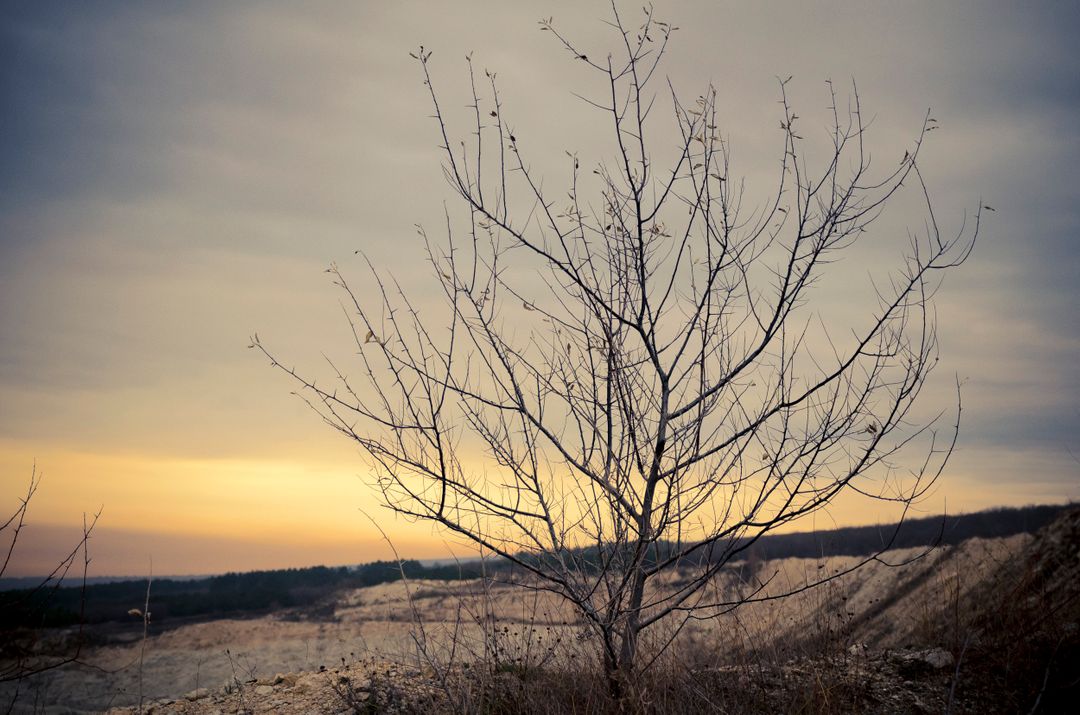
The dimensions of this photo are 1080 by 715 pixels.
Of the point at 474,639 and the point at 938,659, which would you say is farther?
the point at 938,659

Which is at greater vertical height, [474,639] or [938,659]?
[474,639]

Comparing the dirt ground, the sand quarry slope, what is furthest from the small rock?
the dirt ground

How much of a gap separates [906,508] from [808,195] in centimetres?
181

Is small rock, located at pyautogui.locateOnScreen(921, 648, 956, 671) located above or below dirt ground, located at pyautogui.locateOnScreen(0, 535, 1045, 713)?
below

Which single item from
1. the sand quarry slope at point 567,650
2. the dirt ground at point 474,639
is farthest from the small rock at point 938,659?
the dirt ground at point 474,639

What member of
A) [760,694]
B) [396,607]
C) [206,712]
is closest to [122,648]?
[206,712]

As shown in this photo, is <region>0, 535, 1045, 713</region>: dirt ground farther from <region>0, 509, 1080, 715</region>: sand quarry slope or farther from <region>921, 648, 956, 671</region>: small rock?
<region>921, 648, 956, 671</region>: small rock

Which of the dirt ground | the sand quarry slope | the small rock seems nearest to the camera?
the dirt ground

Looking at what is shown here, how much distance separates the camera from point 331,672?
5852 mm

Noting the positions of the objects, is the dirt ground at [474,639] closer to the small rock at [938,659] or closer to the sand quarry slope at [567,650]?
the sand quarry slope at [567,650]

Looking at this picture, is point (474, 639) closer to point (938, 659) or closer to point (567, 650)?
point (567, 650)

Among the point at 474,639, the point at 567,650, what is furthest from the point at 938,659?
Result: the point at 474,639

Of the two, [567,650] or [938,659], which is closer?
[567,650]

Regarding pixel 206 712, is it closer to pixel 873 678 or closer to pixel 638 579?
pixel 638 579
